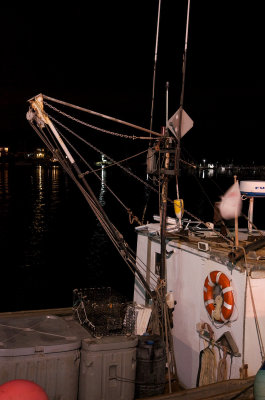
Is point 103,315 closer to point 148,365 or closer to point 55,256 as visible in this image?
point 148,365

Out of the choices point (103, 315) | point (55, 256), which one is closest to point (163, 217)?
point (103, 315)

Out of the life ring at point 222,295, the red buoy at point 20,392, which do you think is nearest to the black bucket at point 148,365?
the life ring at point 222,295

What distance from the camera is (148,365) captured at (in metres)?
7.92

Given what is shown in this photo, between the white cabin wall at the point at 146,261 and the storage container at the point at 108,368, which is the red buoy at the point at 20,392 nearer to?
the storage container at the point at 108,368

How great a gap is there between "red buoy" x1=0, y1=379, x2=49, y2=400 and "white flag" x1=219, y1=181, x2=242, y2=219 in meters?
5.04

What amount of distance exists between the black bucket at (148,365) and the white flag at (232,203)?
310cm

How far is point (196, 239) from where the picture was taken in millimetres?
9938

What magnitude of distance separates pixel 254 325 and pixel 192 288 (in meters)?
1.73

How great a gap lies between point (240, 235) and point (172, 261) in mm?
2037

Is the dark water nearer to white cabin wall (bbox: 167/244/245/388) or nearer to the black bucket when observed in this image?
white cabin wall (bbox: 167/244/245/388)

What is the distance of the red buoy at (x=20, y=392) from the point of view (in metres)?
5.75

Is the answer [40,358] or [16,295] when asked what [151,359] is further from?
[16,295]

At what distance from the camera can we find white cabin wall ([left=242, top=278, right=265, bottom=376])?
7.91 metres

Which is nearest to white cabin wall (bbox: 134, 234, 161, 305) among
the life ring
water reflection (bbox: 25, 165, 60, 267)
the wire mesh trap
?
the wire mesh trap
